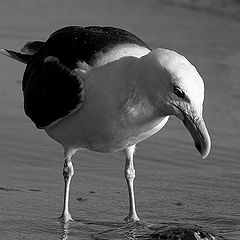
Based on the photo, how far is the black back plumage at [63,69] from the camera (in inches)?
285

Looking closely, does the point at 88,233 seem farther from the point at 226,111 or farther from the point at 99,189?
the point at 226,111

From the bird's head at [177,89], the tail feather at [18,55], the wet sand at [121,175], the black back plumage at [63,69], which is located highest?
the bird's head at [177,89]

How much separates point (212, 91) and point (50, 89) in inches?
132

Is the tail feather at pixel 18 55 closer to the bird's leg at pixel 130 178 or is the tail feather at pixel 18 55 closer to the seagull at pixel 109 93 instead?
the seagull at pixel 109 93

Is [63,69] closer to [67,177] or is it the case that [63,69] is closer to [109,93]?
[109,93]

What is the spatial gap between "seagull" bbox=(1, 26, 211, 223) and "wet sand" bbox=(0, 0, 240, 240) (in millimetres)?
183

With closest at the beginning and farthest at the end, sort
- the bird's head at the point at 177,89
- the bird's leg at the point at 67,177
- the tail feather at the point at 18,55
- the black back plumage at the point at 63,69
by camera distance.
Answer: the bird's head at the point at 177,89
the black back plumage at the point at 63,69
the bird's leg at the point at 67,177
the tail feather at the point at 18,55

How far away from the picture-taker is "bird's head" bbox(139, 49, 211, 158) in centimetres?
652

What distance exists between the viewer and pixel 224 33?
13.6 m

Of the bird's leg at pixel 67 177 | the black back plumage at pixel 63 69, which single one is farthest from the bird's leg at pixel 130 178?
the black back plumage at pixel 63 69

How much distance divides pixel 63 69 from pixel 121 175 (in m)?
1.34

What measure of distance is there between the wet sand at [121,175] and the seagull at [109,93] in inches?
7.2

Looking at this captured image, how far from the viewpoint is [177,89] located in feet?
21.5

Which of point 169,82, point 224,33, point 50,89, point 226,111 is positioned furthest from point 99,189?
point 224,33
